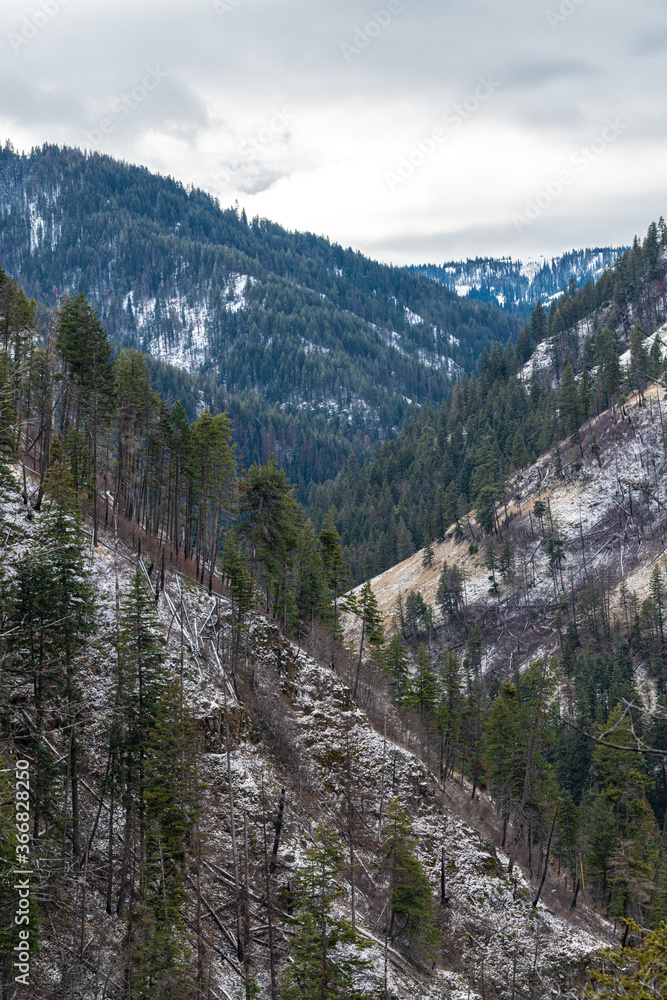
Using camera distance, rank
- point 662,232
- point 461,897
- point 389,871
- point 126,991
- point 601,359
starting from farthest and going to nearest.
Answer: point 662,232 → point 601,359 → point 461,897 → point 389,871 → point 126,991

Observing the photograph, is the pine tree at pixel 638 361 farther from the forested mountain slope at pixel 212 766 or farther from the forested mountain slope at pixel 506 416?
the forested mountain slope at pixel 212 766

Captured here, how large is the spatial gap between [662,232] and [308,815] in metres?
162

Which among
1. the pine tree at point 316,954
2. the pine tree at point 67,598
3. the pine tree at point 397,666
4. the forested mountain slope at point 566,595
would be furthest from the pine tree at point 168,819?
the pine tree at point 397,666

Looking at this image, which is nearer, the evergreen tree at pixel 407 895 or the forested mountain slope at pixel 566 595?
the evergreen tree at pixel 407 895

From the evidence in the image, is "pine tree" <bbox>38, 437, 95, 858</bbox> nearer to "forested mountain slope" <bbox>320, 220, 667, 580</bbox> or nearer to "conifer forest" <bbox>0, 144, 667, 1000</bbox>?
"conifer forest" <bbox>0, 144, 667, 1000</bbox>

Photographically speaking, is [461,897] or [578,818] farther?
[578,818]

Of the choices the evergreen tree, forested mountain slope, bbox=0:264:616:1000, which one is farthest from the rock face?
the evergreen tree

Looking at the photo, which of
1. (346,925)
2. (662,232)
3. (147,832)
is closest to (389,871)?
(346,925)

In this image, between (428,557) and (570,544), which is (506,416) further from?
(570,544)

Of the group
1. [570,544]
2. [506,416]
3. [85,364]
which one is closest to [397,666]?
[85,364]

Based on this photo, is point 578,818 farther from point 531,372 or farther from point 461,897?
point 531,372

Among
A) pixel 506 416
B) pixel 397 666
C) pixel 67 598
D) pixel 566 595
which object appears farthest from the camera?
pixel 506 416

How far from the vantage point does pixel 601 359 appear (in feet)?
417

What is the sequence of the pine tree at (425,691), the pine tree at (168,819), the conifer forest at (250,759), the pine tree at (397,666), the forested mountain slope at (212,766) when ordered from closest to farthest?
the conifer forest at (250,759)
the forested mountain slope at (212,766)
the pine tree at (168,819)
the pine tree at (425,691)
the pine tree at (397,666)
